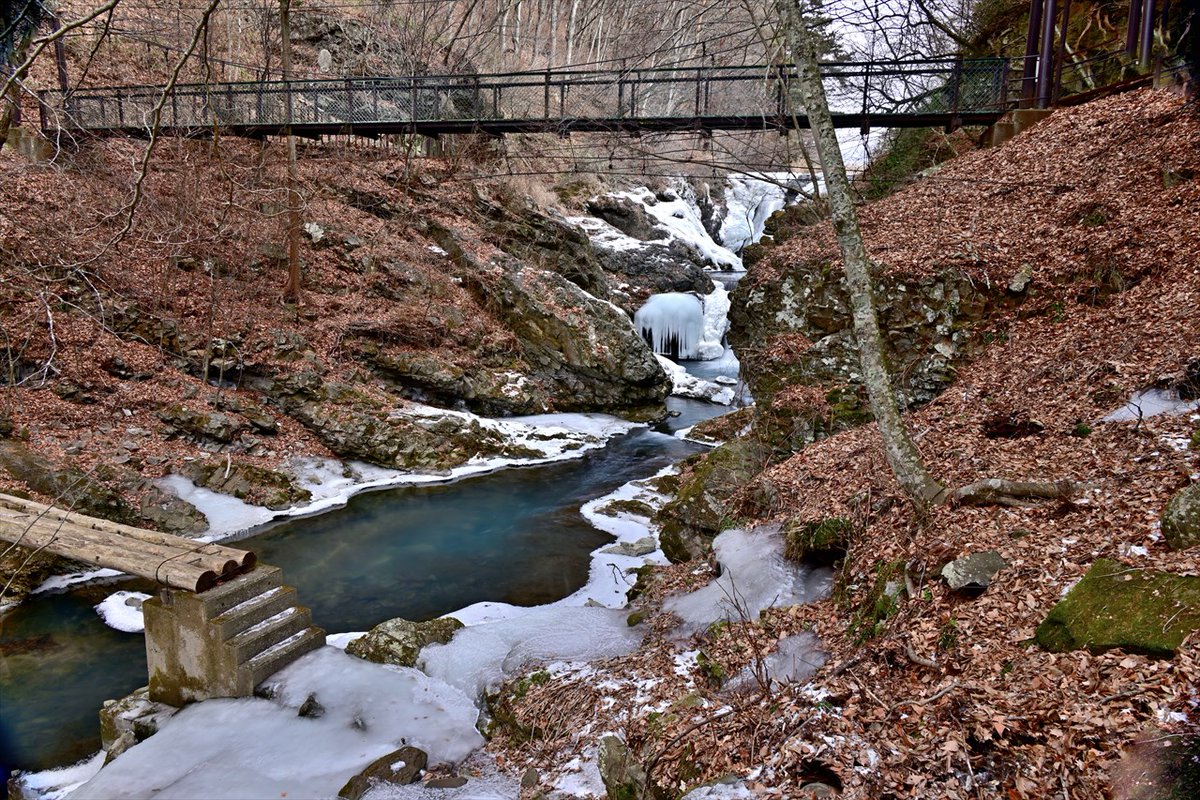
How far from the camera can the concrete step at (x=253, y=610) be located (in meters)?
5.53

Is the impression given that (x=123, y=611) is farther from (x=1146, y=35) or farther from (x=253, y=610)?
Result: (x=1146, y=35)

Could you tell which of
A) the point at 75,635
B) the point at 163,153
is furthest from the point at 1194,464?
the point at 163,153

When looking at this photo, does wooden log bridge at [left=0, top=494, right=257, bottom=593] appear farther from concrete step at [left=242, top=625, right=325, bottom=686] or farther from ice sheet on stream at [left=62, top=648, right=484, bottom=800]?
ice sheet on stream at [left=62, top=648, right=484, bottom=800]

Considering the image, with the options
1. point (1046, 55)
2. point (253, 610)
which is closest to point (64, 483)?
point (253, 610)

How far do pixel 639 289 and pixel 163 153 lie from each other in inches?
552

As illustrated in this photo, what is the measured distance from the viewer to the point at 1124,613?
309 cm

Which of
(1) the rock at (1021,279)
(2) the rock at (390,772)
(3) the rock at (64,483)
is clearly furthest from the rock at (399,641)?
(1) the rock at (1021,279)

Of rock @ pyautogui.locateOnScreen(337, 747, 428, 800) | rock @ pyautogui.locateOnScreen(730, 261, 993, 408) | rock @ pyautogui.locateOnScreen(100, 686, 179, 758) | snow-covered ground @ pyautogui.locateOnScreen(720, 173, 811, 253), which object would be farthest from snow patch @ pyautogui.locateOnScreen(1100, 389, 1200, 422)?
snow-covered ground @ pyautogui.locateOnScreen(720, 173, 811, 253)

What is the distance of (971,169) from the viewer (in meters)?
11.5

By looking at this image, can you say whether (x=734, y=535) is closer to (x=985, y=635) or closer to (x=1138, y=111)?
(x=985, y=635)

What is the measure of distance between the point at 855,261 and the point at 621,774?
3821mm

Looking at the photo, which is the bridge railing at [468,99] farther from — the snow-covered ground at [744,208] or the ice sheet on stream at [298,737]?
the snow-covered ground at [744,208]

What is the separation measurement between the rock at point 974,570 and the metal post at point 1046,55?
12.0 metres

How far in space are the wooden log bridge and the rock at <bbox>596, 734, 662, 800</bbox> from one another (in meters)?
3.75
